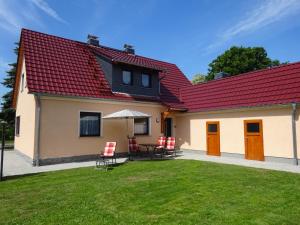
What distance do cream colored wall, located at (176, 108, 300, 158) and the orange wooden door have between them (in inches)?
10.5

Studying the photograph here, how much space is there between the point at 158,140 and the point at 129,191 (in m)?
9.58

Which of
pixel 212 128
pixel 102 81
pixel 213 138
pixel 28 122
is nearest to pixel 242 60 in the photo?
pixel 212 128

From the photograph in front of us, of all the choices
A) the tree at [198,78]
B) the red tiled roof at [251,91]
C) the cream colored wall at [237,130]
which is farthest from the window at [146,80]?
the tree at [198,78]

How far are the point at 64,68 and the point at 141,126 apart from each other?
19.8 ft

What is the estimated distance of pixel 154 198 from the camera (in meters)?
6.41

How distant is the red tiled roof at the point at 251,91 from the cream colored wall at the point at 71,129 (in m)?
5.27

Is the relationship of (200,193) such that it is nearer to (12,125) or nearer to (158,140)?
(158,140)

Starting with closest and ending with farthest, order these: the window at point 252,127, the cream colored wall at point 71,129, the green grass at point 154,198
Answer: the green grass at point 154,198, the cream colored wall at point 71,129, the window at point 252,127

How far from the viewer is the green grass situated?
5070mm

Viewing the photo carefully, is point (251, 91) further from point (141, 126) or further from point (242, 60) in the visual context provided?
point (242, 60)

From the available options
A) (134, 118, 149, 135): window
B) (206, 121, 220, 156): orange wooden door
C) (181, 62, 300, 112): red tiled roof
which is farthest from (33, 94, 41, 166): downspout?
(206, 121, 220, 156): orange wooden door

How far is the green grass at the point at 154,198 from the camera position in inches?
200

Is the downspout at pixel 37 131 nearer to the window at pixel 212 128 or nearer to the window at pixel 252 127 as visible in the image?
the window at pixel 212 128

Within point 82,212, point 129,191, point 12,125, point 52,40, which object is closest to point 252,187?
point 129,191
